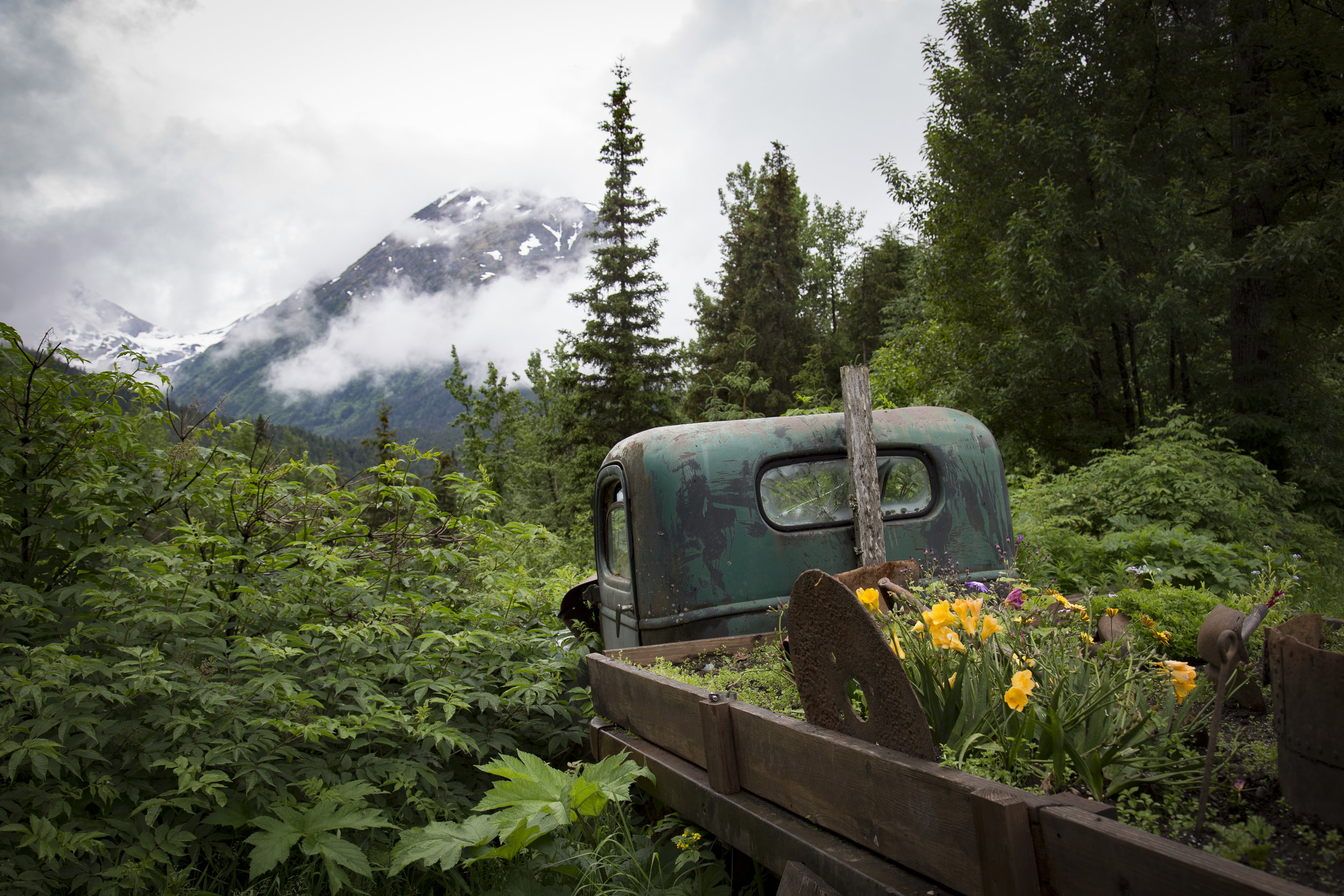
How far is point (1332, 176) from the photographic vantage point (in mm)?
10086

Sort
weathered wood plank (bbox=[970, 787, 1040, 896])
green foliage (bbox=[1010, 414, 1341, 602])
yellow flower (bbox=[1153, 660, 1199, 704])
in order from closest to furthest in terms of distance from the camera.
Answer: weathered wood plank (bbox=[970, 787, 1040, 896]) < yellow flower (bbox=[1153, 660, 1199, 704]) < green foliage (bbox=[1010, 414, 1341, 602])

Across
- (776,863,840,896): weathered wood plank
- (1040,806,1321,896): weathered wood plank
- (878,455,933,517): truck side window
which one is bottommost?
(776,863,840,896): weathered wood plank

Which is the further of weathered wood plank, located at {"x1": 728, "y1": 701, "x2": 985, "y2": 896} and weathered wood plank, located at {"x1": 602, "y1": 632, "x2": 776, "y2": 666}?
weathered wood plank, located at {"x1": 602, "y1": 632, "x2": 776, "y2": 666}

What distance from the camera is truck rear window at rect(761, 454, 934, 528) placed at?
399 centimetres

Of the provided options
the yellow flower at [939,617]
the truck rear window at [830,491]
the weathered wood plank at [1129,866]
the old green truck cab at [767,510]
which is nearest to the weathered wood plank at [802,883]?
the weathered wood plank at [1129,866]

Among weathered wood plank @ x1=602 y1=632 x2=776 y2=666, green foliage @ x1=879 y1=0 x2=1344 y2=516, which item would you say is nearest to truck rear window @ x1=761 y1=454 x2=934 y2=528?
weathered wood plank @ x1=602 y1=632 x2=776 y2=666

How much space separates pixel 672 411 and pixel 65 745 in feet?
69.8

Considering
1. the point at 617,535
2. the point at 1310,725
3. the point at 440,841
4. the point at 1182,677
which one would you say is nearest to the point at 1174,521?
the point at 617,535

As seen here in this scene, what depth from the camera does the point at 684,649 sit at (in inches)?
135

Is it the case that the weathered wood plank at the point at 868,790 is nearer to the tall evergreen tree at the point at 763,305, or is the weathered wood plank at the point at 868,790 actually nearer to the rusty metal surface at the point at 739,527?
the rusty metal surface at the point at 739,527

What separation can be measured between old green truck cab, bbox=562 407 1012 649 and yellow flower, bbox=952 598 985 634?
170 cm

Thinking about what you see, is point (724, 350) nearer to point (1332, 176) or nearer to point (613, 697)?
point (1332, 176)

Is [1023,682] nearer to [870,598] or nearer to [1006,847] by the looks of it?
[1006,847]

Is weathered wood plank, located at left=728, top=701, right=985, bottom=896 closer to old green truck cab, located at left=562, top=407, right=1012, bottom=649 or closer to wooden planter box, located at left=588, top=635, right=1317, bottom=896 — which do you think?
wooden planter box, located at left=588, top=635, right=1317, bottom=896
